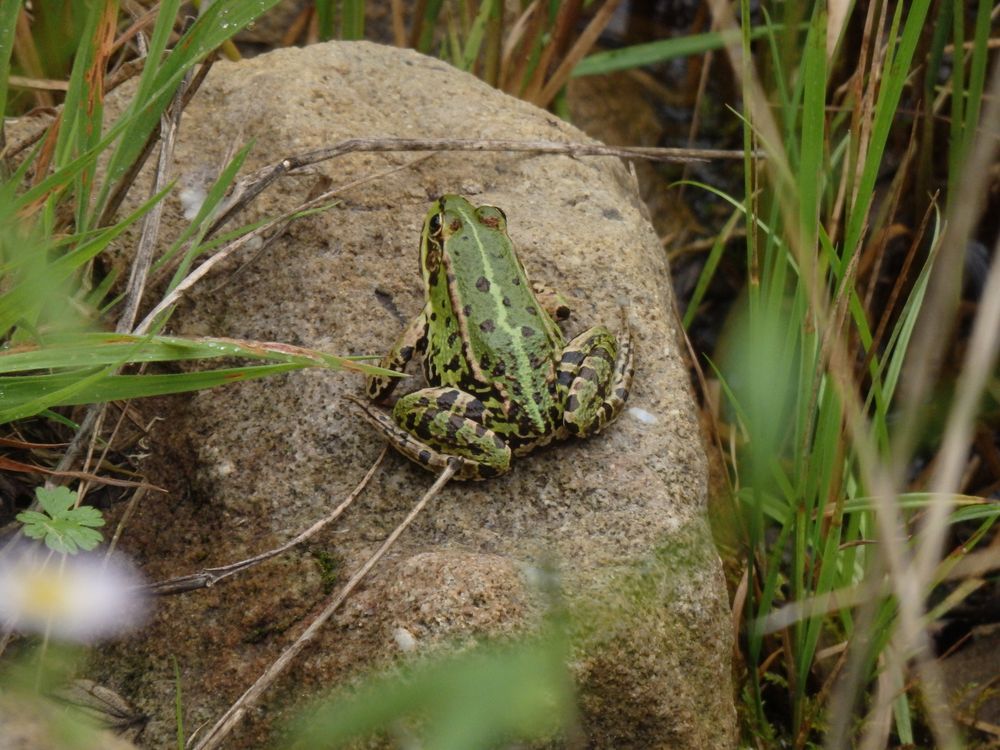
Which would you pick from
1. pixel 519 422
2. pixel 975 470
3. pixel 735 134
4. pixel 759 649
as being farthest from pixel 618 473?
pixel 735 134

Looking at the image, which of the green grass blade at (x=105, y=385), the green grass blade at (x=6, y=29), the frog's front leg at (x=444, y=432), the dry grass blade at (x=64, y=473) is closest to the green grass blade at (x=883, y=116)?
the frog's front leg at (x=444, y=432)

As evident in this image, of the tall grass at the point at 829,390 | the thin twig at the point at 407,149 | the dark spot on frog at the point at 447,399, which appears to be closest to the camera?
the tall grass at the point at 829,390

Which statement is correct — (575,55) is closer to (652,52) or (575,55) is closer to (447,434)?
(652,52)

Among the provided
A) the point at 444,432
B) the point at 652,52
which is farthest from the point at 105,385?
the point at 652,52

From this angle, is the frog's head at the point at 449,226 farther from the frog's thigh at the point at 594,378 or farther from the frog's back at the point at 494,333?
the frog's thigh at the point at 594,378

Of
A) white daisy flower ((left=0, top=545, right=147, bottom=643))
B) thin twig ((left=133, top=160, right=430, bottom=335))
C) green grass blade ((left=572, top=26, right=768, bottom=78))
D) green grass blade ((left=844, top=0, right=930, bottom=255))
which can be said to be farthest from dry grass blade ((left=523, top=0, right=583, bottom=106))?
white daisy flower ((left=0, top=545, right=147, bottom=643))

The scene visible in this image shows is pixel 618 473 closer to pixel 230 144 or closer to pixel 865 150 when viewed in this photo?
pixel 865 150

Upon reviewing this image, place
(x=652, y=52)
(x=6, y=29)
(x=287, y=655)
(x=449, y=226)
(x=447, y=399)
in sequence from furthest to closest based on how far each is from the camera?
1. (x=652, y=52)
2. (x=449, y=226)
3. (x=447, y=399)
4. (x=6, y=29)
5. (x=287, y=655)
